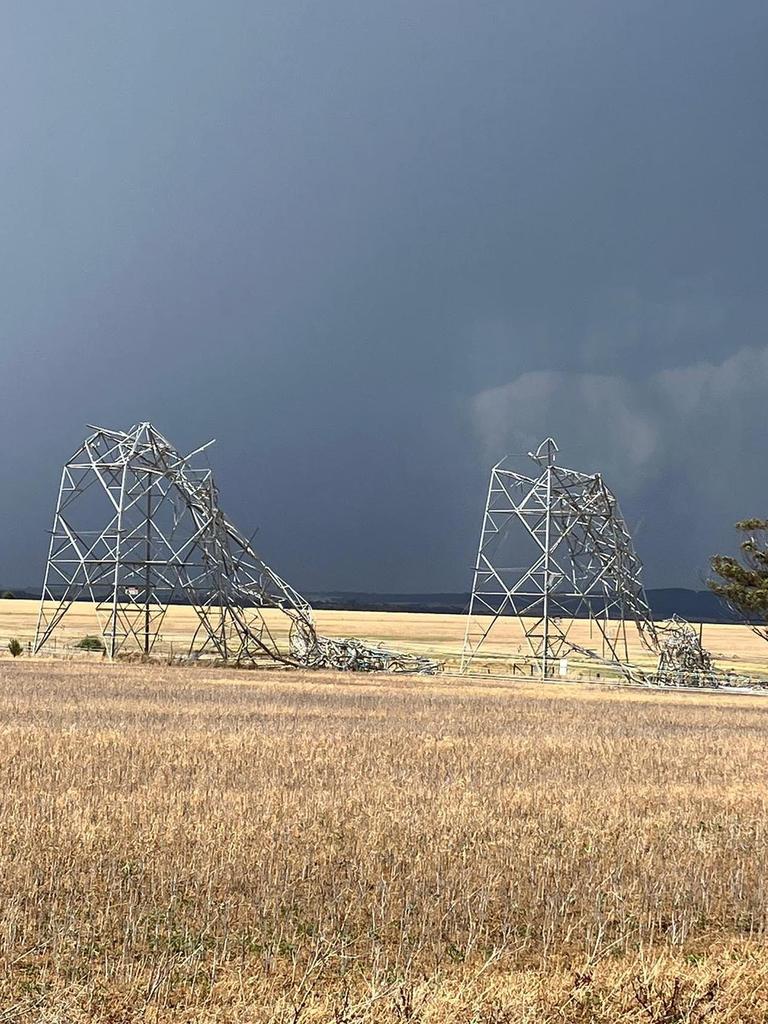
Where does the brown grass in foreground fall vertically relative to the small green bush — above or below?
below

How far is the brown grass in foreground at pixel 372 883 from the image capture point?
285 inches

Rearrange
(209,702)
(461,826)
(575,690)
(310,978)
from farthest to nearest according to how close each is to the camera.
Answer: (575,690)
(209,702)
(461,826)
(310,978)

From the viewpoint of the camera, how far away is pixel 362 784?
15500mm

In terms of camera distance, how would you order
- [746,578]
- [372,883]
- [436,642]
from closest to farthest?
[372,883] < [746,578] < [436,642]

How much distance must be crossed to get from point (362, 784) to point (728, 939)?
706 cm

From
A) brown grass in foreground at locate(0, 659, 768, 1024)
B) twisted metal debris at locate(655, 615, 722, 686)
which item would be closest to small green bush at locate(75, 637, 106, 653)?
twisted metal debris at locate(655, 615, 722, 686)

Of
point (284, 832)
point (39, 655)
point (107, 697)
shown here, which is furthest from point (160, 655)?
point (284, 832)

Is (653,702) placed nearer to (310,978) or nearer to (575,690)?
(575,690)

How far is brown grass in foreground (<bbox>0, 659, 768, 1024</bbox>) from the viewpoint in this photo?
7.23 meters

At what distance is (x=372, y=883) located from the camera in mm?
10000

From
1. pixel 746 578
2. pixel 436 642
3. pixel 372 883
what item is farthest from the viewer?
pixel 436 642

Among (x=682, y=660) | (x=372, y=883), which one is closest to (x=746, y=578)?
(x=682, y=660)

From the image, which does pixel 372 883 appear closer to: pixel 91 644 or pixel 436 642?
pixel 91 644

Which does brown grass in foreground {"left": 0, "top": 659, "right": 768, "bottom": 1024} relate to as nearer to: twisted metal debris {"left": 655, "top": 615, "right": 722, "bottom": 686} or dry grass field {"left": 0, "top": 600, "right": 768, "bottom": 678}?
twisted metal debris {"left": 655, "top": 615, "right": 722, "bottom": 686}
